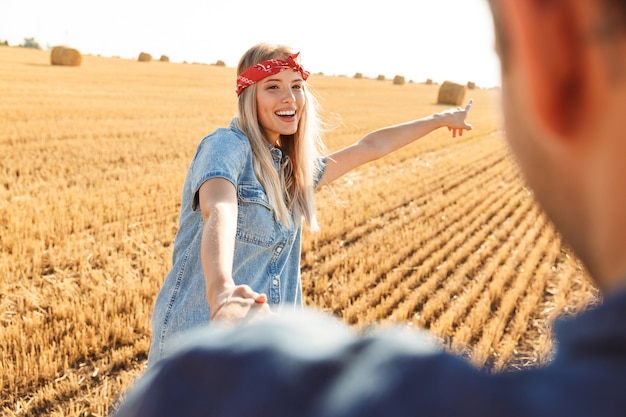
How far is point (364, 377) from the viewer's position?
437 millimetres

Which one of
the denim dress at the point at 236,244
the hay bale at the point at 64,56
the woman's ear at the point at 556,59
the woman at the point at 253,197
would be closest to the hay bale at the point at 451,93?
the hay bale at the point at 64,56

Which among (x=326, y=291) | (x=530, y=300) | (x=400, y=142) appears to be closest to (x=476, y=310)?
(x=530, y=300)

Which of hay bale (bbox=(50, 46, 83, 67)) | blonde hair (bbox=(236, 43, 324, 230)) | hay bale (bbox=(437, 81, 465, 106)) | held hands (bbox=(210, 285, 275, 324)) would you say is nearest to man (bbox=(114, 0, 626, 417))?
held hands (bbox=(210, 285, 275, 324))

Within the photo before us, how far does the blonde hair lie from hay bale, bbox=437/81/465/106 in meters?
28.7

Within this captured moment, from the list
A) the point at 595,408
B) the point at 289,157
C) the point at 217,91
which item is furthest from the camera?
the point at 217,91

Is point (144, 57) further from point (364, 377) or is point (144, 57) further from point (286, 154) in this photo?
point (364, 377)

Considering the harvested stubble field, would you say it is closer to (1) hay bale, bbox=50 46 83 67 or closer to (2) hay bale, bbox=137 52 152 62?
(1) hay bale, bbox=50 46 83 67

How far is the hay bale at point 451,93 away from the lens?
2984 centimetres

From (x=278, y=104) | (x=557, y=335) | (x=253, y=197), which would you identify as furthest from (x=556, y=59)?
(x=278, y=104)

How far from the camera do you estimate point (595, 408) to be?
0.35 m

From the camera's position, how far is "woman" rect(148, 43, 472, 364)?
184 cm

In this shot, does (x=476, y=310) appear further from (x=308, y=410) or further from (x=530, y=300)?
(x=308, y=410)

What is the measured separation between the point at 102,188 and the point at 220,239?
6932mm

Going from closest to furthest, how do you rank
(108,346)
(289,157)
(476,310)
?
(289,157) < (108,346) < (476,310)
